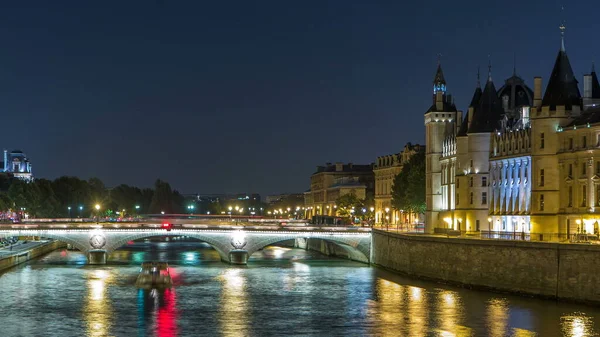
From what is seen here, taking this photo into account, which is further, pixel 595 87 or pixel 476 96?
pixel 476 96

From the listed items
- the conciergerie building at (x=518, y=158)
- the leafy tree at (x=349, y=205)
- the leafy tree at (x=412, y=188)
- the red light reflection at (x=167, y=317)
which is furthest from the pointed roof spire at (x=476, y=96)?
the leafy tree at (x=349, y=205)

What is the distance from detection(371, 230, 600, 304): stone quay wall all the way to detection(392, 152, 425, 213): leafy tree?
35937 millimetres

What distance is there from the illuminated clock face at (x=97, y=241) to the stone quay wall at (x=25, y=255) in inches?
290

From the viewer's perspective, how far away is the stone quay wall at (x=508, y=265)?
69.2m

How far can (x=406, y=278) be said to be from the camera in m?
91.4

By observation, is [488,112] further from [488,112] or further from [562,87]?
[562,87]

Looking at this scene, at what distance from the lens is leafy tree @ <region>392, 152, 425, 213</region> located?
132 meters

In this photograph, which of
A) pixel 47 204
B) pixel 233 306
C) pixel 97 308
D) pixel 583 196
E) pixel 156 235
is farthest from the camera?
pixel 47 204

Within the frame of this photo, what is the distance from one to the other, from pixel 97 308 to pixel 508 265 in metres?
29.1

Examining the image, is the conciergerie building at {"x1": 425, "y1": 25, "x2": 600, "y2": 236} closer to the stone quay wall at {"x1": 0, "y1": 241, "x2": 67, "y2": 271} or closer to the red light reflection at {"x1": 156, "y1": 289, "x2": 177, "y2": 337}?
the red light reflection at {"x1": 156, "y1": 289, "x2": 177, "y2": 337}

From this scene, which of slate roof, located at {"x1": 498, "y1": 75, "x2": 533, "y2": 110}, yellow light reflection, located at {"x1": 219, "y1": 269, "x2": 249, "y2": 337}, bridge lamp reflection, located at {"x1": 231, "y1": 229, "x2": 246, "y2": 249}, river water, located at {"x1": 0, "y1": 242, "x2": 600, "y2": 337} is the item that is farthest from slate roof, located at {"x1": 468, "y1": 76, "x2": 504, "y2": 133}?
yellow light reflection, located at {"x1": 219, "y1": 269, "x2": 249, "y2": 337}

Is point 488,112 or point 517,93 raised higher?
point 517,93

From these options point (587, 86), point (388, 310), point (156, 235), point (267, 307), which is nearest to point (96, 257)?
point (156, 235)

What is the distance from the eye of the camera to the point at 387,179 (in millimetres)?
186750
